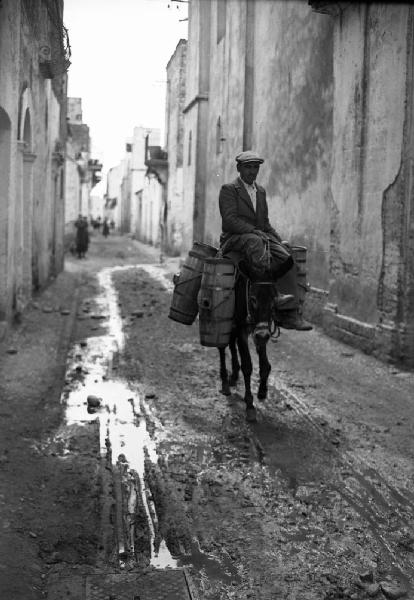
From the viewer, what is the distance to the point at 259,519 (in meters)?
3.80

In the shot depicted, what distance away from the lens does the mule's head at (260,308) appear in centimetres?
564

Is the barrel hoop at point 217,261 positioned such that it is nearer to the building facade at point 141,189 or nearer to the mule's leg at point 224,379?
the mule's leg at point 224,379

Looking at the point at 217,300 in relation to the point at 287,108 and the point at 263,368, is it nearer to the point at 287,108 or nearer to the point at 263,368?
the point at 263,368

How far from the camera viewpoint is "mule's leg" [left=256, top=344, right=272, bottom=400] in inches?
229

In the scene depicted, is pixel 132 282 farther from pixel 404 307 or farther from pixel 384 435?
pixel 384 435

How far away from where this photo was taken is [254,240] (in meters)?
5.57

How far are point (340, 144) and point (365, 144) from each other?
32.9 inches

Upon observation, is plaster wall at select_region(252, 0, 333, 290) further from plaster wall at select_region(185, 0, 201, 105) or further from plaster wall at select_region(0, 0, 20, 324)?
plaster wall at select_region(185, 0, 201, 105)

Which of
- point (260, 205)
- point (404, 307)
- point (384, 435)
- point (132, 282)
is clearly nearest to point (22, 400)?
point (260, 205)

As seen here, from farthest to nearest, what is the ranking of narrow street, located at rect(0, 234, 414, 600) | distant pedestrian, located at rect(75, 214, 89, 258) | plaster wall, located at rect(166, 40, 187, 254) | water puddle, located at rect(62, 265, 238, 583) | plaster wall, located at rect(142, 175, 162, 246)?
plaster wall, located at rect(142, 175, 162, 246), plaster wall, located at rect(166, 40, 187, 254), distant pedestrian, located at rect(75, 214, 89, 258), water puddle, located at rect(62, 265, 238, 583), narrow street, located at rect(0, 234, 414, 600)

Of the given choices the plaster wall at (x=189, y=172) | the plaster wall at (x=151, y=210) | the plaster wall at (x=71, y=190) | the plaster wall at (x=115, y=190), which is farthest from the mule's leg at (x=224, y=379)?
the plaster wall at (x=115, y=190)

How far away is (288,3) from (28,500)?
11596 millimetres

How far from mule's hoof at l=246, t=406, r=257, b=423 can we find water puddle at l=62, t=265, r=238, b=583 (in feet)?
2.42

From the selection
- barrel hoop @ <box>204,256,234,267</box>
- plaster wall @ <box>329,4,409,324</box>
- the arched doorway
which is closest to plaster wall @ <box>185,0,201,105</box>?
plaster wall @ <box>329,4,409,324</box>
